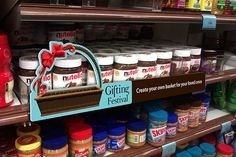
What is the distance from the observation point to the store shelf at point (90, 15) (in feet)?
2.51

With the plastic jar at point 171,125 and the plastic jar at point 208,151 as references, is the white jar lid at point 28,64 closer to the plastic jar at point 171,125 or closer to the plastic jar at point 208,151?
the plastic jar at point 171,125

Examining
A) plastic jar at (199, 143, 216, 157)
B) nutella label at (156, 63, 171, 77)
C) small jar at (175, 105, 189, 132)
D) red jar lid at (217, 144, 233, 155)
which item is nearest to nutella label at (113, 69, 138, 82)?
nutella label at (156, 63, 171, 77)

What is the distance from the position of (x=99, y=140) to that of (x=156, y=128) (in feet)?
1.05

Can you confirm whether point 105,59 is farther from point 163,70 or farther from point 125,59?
point 163,70

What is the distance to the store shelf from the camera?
764mm

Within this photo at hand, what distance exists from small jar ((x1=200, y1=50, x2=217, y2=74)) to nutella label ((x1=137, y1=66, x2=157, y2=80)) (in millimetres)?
434

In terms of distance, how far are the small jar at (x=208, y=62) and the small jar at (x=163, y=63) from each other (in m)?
0.32

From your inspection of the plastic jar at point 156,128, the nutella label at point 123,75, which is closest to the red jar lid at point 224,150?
the plastic jar at point 156,128

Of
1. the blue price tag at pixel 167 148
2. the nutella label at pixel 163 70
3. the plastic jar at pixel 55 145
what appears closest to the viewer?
the plastic jar at pixel 55 145

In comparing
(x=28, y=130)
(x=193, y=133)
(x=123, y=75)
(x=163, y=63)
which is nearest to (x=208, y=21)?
(x=163, y=63)

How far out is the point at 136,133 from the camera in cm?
125

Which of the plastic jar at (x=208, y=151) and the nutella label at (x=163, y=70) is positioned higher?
the nutella label at (x=163, y=70)

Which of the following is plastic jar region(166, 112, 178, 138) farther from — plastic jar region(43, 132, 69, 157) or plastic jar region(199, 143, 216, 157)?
plastic jar region(43, 132, 69, 157)

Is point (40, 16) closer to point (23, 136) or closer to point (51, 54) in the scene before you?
point (51, 54)
